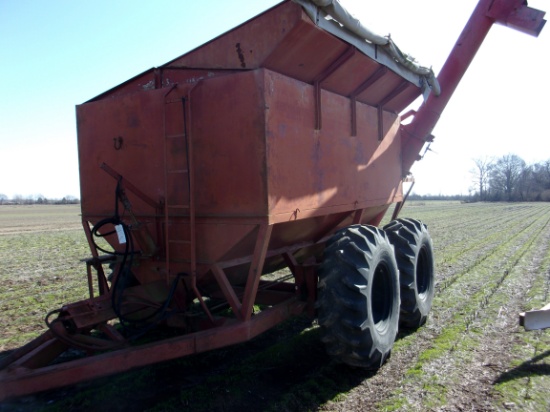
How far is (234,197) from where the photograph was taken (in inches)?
151

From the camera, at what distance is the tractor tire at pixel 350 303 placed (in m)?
3.88

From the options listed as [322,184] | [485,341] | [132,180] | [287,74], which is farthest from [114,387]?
[485,341]

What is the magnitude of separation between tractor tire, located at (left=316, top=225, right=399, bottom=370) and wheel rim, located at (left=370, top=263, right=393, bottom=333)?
33 centimetres

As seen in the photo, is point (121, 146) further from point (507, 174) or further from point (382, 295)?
point (507, 174)

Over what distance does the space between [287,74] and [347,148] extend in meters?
1.37

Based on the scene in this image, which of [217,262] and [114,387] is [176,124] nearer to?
[217,262]

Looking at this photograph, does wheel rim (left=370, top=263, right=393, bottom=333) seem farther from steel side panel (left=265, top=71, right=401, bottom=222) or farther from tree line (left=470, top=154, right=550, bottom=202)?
tree line (left=470, top=154, right=550, bottom=202)

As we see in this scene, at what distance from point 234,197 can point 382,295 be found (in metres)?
2.11

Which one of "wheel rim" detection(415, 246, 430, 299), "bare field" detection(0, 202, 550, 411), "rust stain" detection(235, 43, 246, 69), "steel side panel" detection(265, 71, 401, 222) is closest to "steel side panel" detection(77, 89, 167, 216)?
"rust stain" detection(235, 43, 246, 69)

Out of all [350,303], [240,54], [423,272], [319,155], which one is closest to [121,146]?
[240,54]

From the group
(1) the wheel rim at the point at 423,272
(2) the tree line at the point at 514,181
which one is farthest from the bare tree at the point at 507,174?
(1) the wheel rim at the point at 423,272

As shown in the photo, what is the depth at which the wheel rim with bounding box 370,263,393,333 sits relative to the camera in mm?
4680

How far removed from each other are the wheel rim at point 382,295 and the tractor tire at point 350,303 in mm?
326

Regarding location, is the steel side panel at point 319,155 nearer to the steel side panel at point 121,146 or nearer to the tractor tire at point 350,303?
the tractor tire at point 350,303
